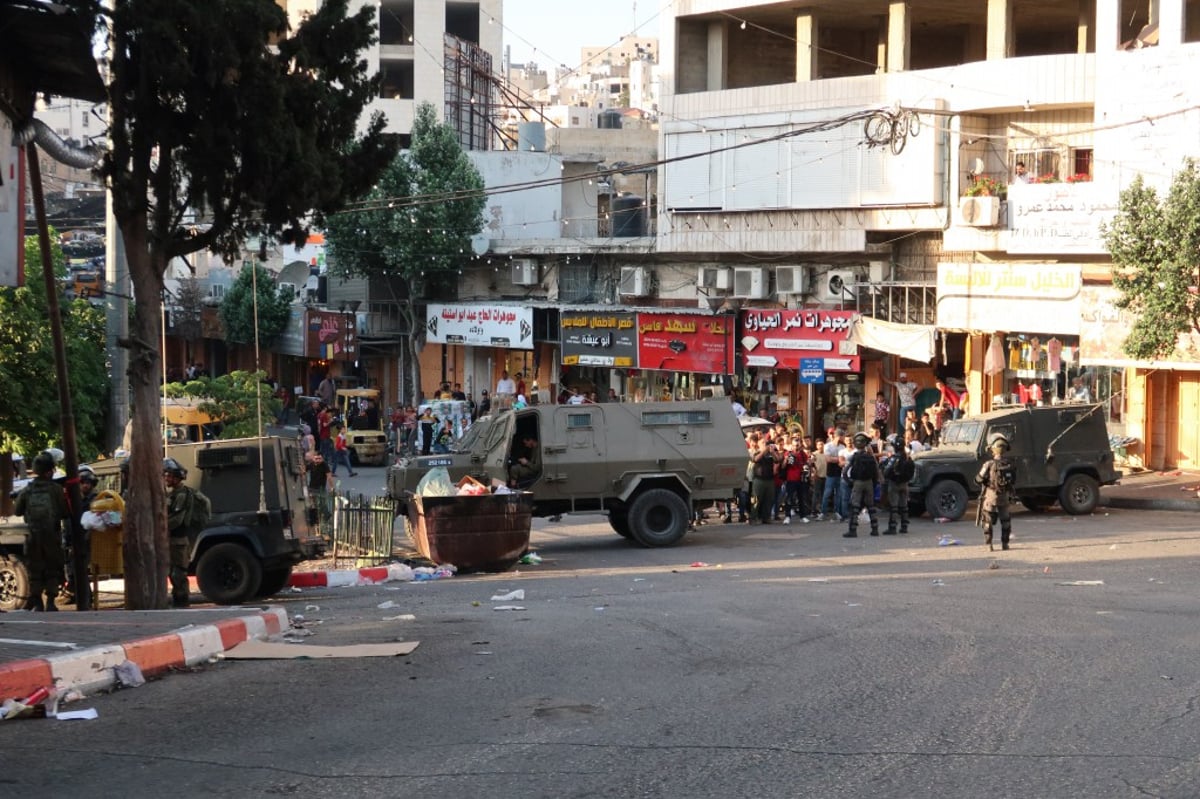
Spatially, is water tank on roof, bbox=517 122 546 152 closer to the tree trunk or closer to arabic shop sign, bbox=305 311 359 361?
arabic shop sign, bbox=305 311 359 361

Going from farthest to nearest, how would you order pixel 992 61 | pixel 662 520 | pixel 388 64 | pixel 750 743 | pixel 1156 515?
pixel 388 64 < pixel 992 61 < pixel 1156 515 < pixel 662 520 < pixel 750 743

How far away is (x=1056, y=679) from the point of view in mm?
10055

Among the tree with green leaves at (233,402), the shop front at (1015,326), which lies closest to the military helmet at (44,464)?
the tree with green leaves at (233,402)

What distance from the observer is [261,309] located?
5131cm

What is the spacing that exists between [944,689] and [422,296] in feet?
131

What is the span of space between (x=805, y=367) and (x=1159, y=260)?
35.1 ft

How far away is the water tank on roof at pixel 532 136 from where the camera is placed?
182ft

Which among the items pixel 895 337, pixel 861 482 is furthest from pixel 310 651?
pixel 895 337

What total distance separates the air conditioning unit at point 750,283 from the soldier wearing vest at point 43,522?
24.4 m

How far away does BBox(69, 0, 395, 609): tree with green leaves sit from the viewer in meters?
13.0

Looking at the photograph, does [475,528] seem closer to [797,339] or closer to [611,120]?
[797,339]

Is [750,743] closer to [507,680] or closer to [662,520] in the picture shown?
[507,680]

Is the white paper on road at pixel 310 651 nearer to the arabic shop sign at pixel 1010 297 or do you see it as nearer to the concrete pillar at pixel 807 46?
the arabic shop sign at pixel 1010 297

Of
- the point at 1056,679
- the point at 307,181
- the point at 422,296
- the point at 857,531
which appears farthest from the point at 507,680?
the point at 422,296
